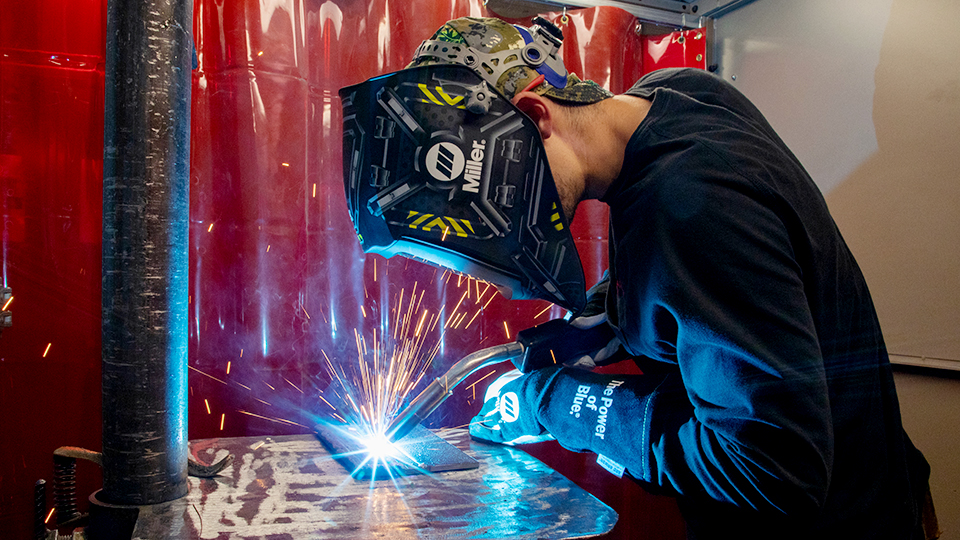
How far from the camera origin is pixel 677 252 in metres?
0.96

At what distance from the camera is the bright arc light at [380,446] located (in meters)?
1.66

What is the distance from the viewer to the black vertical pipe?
1.31 metres

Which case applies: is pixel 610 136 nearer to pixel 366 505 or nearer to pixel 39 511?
pixel 366 505

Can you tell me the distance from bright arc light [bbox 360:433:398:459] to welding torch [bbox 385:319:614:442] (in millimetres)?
92

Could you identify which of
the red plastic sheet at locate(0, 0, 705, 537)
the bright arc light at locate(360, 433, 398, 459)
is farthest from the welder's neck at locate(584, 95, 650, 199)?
the red plastic sheet at locate(0, 0, 705, 537)

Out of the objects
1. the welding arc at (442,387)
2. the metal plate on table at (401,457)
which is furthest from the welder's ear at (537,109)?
the metal plate on table at (401,457)

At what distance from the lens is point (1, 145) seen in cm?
191

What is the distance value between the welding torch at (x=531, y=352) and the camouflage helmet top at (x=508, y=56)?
657mm

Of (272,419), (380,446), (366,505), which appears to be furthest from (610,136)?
(272,419)

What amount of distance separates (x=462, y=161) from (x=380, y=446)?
971 mm

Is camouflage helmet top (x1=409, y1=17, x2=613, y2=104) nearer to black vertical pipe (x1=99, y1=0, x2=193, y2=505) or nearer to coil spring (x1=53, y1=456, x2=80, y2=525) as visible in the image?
black vertical pipe (x1=99, y1=0, x2=193, y2=505)

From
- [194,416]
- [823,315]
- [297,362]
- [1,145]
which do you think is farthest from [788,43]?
[1,145]

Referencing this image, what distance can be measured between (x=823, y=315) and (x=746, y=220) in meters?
0.26

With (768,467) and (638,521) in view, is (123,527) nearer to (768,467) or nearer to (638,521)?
(768,467)
